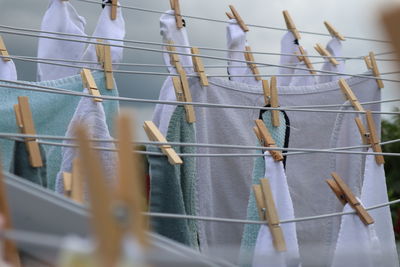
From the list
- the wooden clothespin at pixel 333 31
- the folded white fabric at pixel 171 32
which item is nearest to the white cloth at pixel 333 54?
the wooden clothespin at pixel 333 31

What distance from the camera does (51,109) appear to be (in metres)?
1.48

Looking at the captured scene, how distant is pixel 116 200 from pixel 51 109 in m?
1.14

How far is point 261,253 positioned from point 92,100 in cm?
41

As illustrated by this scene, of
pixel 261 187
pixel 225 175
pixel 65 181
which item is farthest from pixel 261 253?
pixel 225 175

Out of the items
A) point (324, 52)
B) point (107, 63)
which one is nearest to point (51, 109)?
point (107, 63)

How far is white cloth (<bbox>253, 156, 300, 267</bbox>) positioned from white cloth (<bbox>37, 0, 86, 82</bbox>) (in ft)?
2.68

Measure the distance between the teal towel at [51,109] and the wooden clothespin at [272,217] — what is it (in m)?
0.43

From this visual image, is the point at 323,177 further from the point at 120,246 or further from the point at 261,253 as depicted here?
the point at 120,246

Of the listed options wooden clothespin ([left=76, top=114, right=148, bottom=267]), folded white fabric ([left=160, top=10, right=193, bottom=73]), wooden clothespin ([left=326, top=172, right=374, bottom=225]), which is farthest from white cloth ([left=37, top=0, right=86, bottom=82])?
wooden clothespin ([left=76, top=114, right=148, bottom=267])

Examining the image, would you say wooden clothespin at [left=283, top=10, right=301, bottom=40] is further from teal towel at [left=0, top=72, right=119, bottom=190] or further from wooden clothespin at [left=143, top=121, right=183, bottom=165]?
wooden clothespin at [left=143, top=121, right=183, bottom=165]

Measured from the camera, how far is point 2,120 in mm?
1360

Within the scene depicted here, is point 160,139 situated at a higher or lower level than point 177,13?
lower

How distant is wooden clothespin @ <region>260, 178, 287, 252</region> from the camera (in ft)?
3.76

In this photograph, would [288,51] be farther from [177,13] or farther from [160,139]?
[160,139]
